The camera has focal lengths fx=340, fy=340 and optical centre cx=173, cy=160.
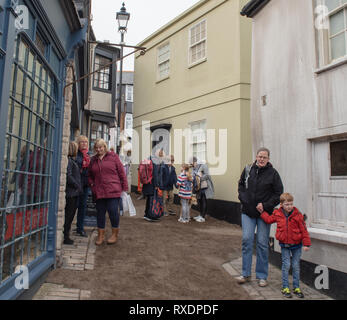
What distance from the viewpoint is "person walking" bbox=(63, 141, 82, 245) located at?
18.7 ft

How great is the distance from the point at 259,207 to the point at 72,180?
3062 mm

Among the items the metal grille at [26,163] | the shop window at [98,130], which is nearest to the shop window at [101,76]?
the shop window at [98,130]

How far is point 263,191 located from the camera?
4918 mm

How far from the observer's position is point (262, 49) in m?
7.04

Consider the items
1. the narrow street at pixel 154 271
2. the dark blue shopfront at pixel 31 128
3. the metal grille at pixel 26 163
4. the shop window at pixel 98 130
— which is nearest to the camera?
the dark blue shopfront at pixel 31 128

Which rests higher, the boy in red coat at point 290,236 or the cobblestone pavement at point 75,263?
the boy in red coat at point 290,236

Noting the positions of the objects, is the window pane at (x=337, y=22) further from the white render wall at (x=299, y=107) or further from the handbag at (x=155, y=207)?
the handbag at (x=155, y=207)

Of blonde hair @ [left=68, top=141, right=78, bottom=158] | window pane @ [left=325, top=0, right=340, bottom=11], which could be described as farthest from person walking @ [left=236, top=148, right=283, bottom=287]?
blonde hair @ [left=68, top=141, right=78, bottom=158]

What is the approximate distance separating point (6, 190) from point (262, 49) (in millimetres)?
5801

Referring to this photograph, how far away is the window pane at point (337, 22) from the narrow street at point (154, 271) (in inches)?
156

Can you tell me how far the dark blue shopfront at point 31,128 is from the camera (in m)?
2.95

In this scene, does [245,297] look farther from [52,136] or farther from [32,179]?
[52,136]

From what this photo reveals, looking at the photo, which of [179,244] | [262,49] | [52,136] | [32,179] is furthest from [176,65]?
[32,179]

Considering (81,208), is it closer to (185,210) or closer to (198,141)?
(185,210)
